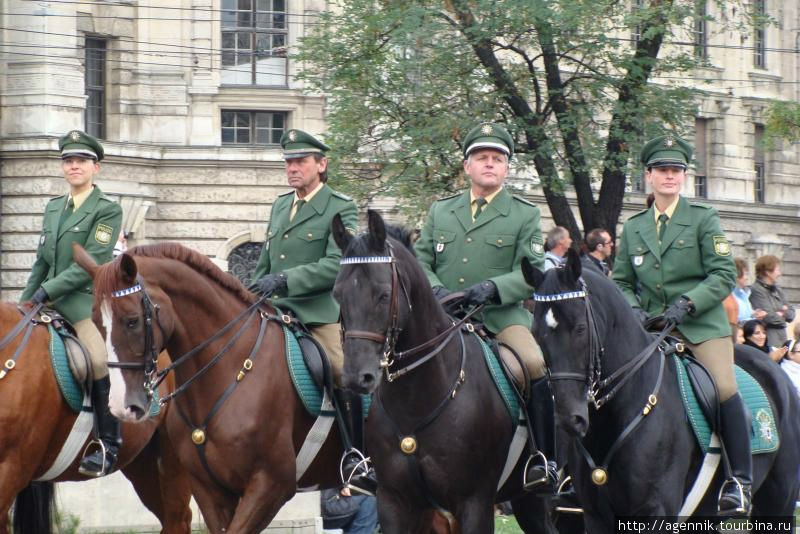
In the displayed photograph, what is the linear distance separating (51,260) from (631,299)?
4.39 metres

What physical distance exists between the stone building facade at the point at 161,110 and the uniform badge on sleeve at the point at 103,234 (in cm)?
2318

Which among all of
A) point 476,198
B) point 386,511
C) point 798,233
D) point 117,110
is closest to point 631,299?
point 476,198

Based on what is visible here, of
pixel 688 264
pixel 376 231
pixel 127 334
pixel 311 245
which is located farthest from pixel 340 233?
pixel 688 264

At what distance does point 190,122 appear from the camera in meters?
36.7

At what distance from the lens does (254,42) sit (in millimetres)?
37594

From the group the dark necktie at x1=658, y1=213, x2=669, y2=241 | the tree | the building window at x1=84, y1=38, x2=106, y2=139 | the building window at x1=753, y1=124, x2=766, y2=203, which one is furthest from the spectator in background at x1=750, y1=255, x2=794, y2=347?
the building window at x1=753, y1=124, x2=766, y2=203

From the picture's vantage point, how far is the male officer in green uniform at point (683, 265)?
31.1ft

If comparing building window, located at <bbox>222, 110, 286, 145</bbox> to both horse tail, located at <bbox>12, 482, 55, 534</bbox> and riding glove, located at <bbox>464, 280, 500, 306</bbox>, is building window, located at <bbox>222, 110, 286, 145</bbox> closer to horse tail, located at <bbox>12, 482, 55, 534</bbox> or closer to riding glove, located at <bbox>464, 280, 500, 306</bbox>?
horse tail, located at <bbox>12, 482, 55, 534</bbox>

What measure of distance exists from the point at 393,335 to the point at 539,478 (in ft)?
5.46

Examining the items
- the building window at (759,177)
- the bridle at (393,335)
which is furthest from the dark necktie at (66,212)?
the building window at (759,177)

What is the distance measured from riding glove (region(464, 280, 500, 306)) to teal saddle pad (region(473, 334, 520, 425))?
0.25 meters

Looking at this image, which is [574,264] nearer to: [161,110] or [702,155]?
[161,110]

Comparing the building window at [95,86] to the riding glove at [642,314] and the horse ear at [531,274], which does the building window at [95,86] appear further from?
the horse ear at [531,274]

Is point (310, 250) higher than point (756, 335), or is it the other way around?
point (310, 250)
